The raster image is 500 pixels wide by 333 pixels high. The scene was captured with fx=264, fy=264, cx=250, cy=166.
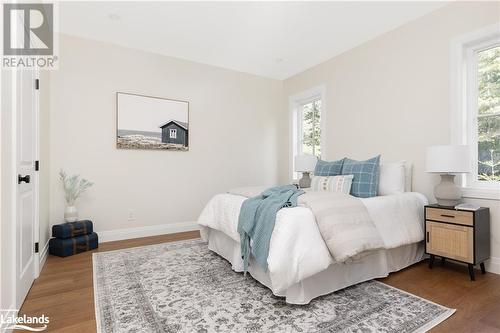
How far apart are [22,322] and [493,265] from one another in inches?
153

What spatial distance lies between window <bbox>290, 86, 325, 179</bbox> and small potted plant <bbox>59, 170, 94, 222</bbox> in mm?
3454

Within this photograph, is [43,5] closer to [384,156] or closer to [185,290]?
[185,290]

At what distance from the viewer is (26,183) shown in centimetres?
210

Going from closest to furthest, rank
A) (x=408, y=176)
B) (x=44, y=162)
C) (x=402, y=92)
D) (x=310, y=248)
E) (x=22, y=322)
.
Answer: (x=22, y=322) < (x=310, y=248) < (x=44, y=162) < (x=408, y=176) < (x=402, y=92)

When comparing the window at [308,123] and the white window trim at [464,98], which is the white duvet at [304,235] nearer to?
the white window trim at [464,98]

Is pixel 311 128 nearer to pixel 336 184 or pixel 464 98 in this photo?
pixel 336 184

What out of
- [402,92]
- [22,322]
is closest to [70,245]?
[22,322]

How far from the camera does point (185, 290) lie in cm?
216

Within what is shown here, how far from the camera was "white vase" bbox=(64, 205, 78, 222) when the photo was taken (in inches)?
130

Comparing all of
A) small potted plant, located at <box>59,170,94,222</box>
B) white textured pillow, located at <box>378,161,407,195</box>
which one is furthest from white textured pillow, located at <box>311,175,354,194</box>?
small potted plant, located at <box>59,170,94,222</box>

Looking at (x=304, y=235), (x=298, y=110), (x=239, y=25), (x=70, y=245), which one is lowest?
(x=70, y=245)

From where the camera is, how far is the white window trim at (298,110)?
4.39 m

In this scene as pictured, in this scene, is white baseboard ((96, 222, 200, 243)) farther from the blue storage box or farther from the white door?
the white door

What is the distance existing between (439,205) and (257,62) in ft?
11.0
